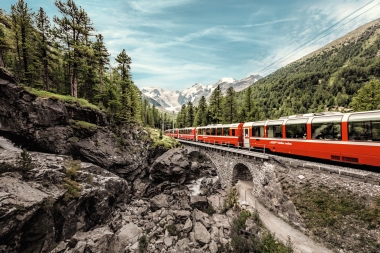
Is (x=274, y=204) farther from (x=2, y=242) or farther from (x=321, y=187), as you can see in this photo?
(x=2, y=242)

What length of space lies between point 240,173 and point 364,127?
14778 mm

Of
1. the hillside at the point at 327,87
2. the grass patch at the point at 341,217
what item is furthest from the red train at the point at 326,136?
the hillside at the point at 327,87

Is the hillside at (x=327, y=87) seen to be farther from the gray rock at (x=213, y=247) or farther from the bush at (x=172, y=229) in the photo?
the gray rock at (x=213, y=247)

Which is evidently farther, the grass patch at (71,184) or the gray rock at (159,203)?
the gray rock at (159,203)

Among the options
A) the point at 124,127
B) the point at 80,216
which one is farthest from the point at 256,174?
the point at 124,127

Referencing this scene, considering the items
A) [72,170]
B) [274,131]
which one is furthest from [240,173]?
[72,170]

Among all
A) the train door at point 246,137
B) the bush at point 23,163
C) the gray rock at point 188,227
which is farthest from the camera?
the train door at point 246,137

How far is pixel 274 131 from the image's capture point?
56.2 feet

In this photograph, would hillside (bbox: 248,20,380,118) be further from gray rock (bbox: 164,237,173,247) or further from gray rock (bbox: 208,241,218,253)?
gray rock (bbox: 164,237,173,247)

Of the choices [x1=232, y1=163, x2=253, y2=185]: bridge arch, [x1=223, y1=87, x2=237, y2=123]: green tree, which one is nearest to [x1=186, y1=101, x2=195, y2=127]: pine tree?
[x1=223, y1=87, x2=237, y2=123]: green tree

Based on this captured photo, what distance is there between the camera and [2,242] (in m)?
10.8

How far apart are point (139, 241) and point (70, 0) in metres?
33.7

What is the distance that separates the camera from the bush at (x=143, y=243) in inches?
566

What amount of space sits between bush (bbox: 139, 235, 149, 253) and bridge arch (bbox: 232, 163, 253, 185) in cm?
1228
